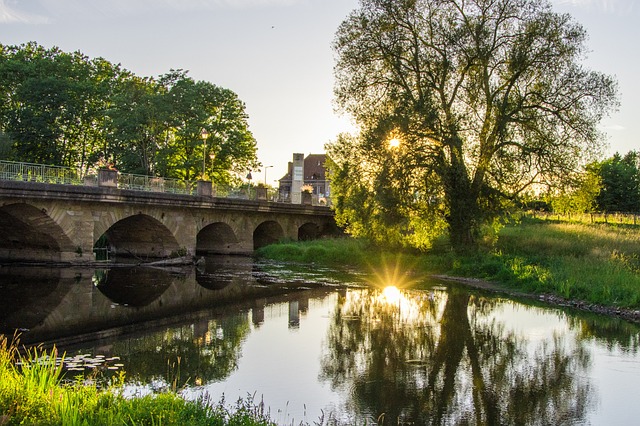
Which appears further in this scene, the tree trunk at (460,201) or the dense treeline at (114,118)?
the dense treeline at (114,118)

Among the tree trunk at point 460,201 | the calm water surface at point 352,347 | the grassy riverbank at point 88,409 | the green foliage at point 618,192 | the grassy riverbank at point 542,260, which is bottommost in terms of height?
the calm water surface at point 352,347

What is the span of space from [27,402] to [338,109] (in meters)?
25.1

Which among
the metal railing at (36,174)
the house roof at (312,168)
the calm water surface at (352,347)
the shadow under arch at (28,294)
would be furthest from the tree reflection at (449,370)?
the house roof at (312,168)

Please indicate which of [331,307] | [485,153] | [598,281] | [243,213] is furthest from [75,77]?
[598,281]

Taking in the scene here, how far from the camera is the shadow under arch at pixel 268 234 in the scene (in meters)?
45.3

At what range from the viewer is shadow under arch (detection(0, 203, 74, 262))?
27375 mm

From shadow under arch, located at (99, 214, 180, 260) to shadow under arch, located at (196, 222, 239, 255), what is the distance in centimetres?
510

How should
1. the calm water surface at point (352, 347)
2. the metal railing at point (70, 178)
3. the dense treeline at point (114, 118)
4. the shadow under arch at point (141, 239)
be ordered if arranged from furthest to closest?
the dense treeline at point (114, 118) < the shadow under arch at point (141, 239) < the metal railing at point (70, 178) < the calm water surface at point (352, 347)

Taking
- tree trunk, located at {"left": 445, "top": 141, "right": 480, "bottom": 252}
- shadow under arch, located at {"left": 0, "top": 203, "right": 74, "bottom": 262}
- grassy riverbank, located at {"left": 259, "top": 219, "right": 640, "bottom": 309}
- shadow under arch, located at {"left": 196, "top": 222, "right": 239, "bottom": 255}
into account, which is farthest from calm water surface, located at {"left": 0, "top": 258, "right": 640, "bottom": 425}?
shadow under arch, located at {"left": 196, "top": 222, "right": 239, "bottom": 255}

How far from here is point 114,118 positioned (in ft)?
165

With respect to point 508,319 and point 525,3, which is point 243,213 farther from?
point 508,319

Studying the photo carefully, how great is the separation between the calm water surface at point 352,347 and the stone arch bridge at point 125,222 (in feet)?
11.3

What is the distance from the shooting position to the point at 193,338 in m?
15.2

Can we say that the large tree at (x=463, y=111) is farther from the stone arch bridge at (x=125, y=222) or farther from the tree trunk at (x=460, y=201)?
the stone arch bridge at (x=125, y=222)
